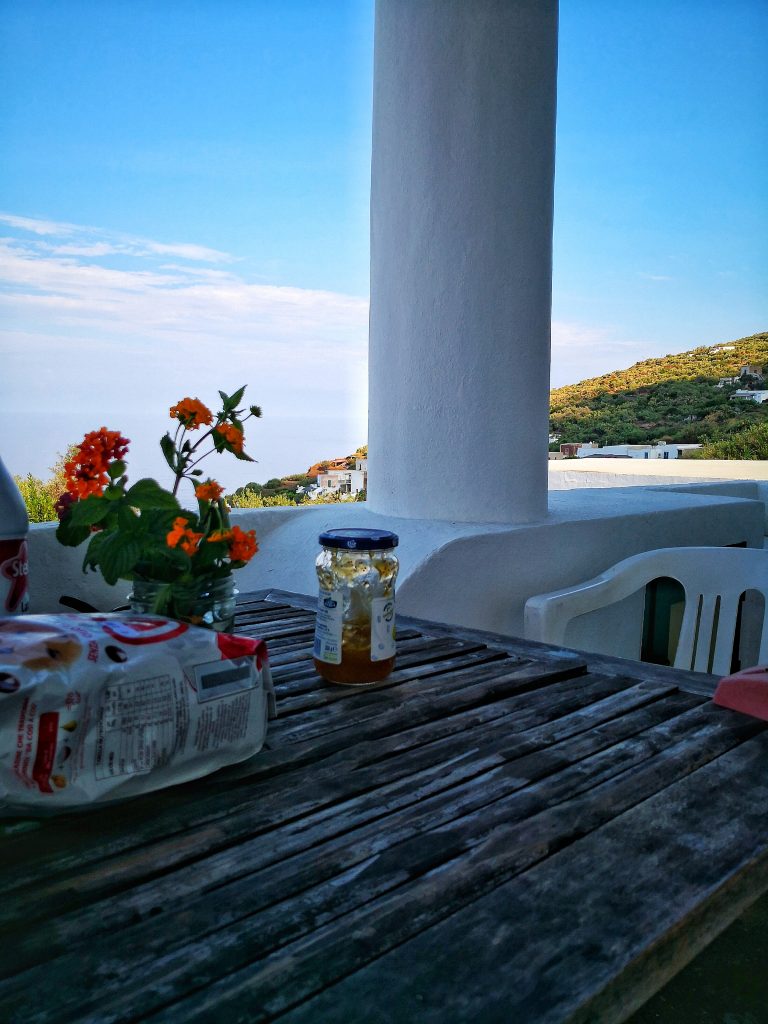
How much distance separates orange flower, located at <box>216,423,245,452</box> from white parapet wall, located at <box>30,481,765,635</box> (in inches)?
39.4

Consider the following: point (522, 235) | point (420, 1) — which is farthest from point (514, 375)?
point (420, 1)

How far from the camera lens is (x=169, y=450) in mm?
705

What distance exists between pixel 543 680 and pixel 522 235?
145 centimetres

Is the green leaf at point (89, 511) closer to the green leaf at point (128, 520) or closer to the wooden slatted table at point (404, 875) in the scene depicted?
the green leaf at point (128, 520)

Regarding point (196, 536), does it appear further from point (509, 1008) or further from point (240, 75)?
point (240, 75)

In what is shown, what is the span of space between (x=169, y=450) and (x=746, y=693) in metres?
0.58

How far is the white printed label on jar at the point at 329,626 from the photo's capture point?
76cm

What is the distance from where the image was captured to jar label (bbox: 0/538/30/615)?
2.25 feet

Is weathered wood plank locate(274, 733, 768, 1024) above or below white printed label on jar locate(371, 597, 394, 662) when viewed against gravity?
below

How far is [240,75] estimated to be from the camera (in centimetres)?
934

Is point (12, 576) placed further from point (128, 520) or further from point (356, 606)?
point (356, 606)

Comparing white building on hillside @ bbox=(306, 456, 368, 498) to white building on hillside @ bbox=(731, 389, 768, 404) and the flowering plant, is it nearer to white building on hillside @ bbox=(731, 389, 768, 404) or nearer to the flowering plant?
the flowering plant

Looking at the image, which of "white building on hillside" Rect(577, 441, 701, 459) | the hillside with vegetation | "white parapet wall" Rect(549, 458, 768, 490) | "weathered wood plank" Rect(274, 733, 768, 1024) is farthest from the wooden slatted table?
the hillside with vegetation

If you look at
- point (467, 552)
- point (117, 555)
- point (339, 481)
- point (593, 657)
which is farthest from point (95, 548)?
point (339, 481)
